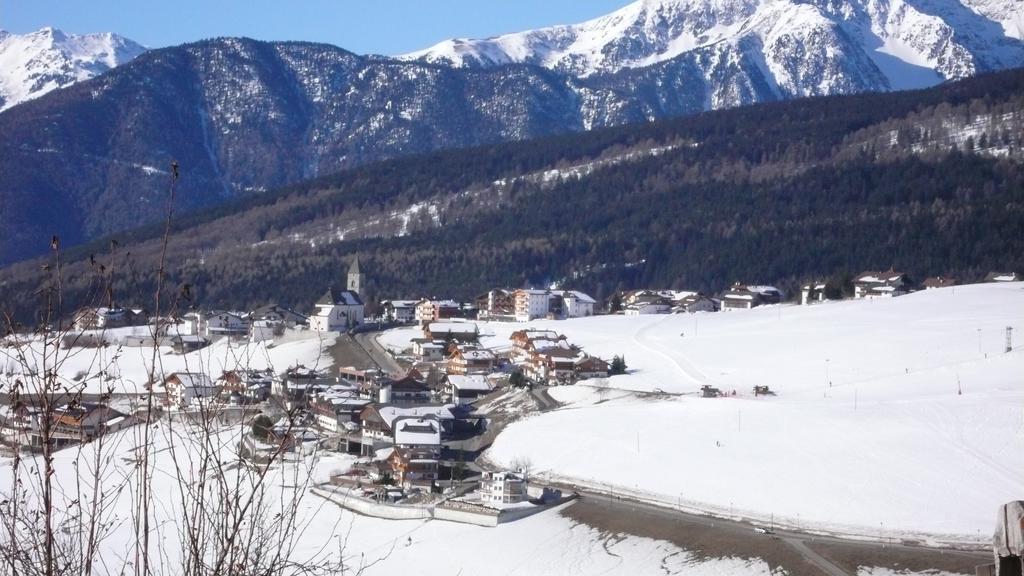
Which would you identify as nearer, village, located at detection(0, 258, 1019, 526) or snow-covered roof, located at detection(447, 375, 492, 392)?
village, located at detection(0, 258, 1019, 526)

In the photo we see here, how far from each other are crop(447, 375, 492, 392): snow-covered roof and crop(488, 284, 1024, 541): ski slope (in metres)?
3.06

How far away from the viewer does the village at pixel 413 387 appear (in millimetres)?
6031

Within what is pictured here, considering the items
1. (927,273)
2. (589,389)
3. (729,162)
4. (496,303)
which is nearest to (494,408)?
(589,389)

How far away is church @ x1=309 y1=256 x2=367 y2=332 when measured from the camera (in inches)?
2140

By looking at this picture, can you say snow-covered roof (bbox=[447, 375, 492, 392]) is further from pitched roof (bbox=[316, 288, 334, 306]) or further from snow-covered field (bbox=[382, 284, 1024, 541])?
A: pitched roof (bbox=[316, 288, 334, 306])

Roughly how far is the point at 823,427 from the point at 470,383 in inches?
570

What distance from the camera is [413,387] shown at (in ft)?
126

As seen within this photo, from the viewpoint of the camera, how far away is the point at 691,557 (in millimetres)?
19609

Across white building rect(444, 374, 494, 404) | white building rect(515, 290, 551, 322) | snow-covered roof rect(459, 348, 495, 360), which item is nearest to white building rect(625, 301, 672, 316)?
white building rect(515, 290, 551, 322)

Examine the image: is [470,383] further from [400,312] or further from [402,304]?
[402,304]

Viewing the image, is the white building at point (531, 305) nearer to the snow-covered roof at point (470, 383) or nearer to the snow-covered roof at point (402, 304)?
the snow-covered roof at point (402, 304)

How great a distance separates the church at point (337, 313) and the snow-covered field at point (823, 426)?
13.3 m

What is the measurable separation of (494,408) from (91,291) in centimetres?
3227

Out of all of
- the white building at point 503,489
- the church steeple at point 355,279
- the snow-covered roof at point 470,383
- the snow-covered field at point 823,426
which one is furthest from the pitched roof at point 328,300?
the white building at point 503,489
